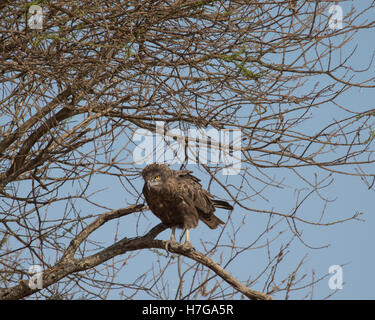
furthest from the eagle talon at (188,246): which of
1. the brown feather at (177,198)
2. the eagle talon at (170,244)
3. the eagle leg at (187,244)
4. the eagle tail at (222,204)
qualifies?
the eagle tail at (222,204)

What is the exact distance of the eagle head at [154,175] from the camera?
589 cm

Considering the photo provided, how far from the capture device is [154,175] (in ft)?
19.4

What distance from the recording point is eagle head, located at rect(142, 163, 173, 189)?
19.3ft

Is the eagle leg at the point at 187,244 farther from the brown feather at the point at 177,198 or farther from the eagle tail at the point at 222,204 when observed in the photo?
the eagle tail at the point at 222,204

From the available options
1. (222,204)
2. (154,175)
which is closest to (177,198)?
(154,175)

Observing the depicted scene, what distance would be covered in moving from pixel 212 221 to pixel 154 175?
3.52 ft

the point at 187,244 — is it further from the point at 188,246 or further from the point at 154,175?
the point at 154,175

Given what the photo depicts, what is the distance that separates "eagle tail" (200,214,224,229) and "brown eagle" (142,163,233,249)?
0.10 metres

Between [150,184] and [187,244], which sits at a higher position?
[150,184]

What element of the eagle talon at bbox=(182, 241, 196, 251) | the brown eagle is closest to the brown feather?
the brown eagle

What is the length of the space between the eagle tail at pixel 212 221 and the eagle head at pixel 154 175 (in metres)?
0.84

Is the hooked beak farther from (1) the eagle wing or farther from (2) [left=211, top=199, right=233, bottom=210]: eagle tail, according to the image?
(2) [left=211, top=199, right=233, bottom=210]: eagle tail

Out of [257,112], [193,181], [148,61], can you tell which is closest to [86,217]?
[193,181]

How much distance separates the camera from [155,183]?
5.89 m
